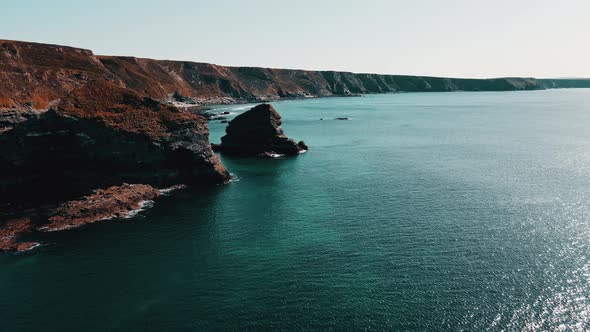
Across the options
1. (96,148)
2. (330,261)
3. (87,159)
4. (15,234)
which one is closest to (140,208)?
(87,159)

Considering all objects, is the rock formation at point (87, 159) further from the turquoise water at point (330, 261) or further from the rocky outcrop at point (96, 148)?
the turquoise water at point (330, 261)

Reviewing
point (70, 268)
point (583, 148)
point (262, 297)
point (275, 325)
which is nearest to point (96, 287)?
point (70, 268)

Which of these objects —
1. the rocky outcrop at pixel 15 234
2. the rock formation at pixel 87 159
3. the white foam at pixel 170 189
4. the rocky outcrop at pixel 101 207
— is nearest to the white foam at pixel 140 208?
the rocky outcrop at pixel 101 207

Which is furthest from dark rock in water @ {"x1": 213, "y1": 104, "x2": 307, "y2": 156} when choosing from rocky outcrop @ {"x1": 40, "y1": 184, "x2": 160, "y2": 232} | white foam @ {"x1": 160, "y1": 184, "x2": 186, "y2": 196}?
rocky outcrop @ {"x1": 40, "y1": 184, "x2": 160, "y2": 232}

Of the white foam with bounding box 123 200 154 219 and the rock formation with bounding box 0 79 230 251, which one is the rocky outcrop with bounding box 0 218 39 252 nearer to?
the rock formation with bounding box 0 79 230 251

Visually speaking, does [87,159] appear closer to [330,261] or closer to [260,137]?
[330,261]

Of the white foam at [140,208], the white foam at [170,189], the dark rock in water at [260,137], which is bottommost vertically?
the white foam at [140,208]

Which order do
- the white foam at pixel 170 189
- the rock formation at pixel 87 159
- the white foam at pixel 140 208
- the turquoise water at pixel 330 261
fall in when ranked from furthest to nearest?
1. the white foam at pixel 170 189
2. the rock formation at pixel 87 159
3. the white foam at pixel 140 208
4. the turquoise water at pixel 330 261
